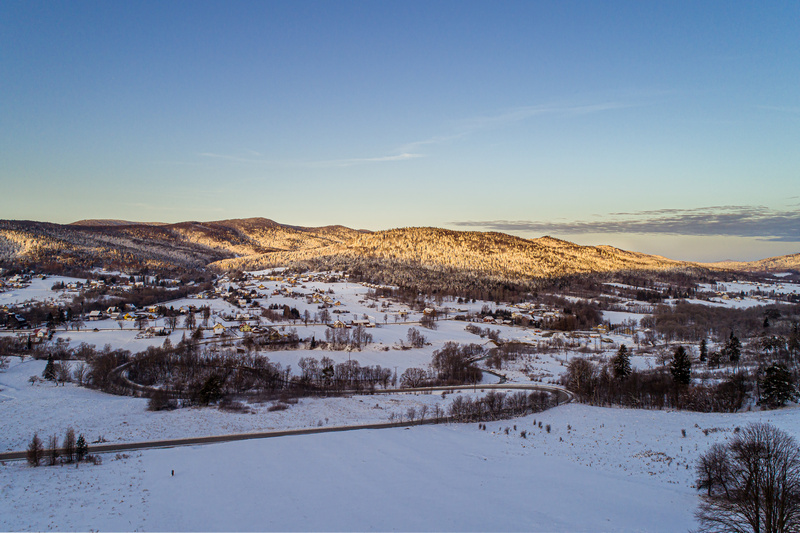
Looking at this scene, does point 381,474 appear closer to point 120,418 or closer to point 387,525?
point 387,525

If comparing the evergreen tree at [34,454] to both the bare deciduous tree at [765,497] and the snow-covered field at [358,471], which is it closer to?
the snow-covered field at [358,471]

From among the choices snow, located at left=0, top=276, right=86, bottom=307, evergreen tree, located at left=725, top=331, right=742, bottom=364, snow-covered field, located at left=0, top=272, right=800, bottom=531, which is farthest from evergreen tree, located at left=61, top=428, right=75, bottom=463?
snow, located at left=0, top=276, right=86, bottom=307

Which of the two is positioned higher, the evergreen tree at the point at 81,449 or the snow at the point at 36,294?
the evergreen tree at the point at 81,449

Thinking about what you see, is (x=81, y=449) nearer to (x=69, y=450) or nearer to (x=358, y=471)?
(x=69, y=450)

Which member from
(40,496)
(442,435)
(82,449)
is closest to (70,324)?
(82,449)

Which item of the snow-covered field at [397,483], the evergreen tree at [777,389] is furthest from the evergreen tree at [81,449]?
the evergreen tree at [777,389]

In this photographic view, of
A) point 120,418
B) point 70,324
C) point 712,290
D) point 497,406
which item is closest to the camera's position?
point 120,418

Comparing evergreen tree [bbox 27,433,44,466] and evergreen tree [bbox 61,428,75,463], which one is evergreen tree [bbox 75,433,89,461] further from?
evergreen tree [bbox 27,433,44,466]

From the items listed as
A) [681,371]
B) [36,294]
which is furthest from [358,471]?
[36,294]
